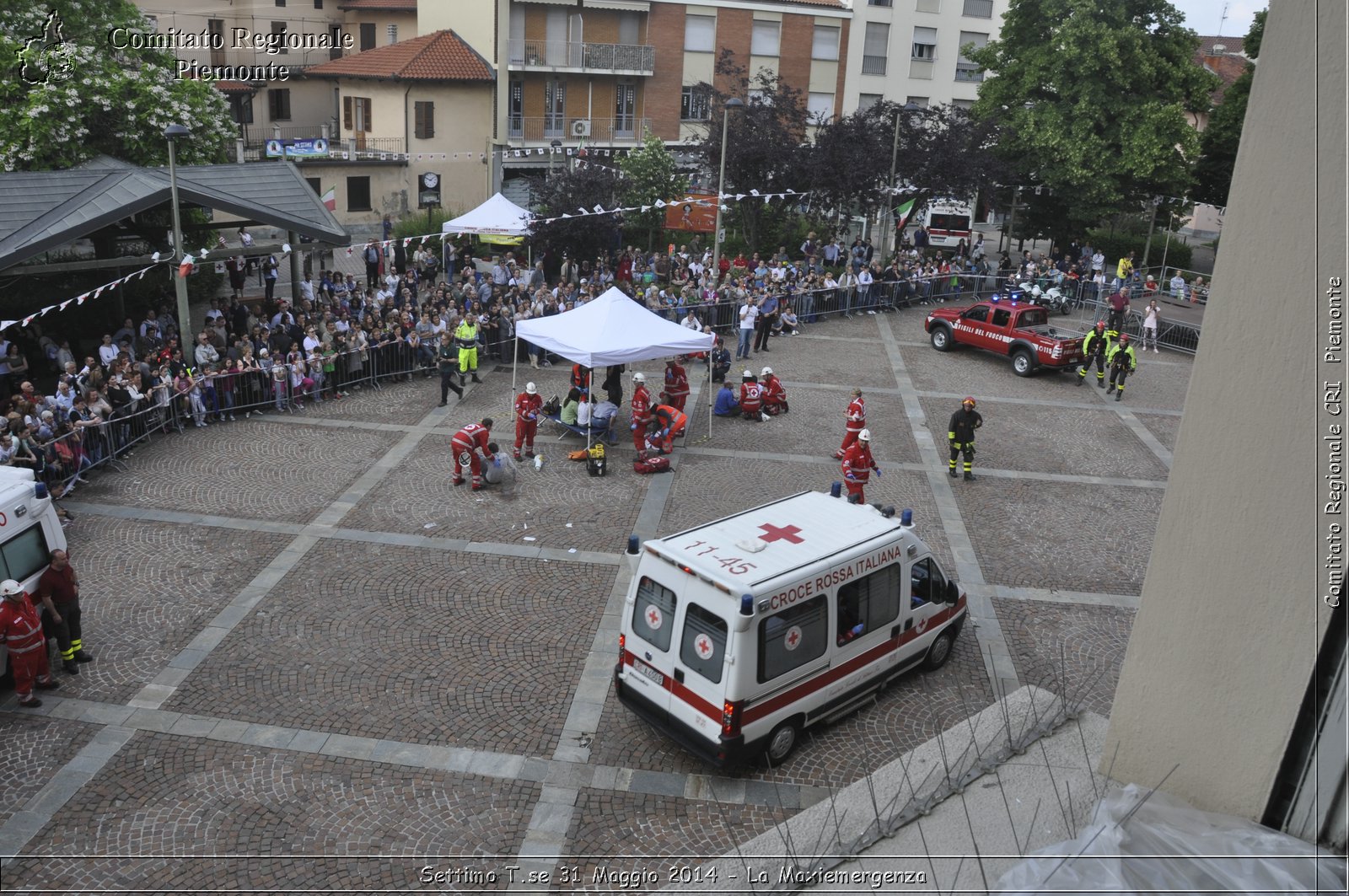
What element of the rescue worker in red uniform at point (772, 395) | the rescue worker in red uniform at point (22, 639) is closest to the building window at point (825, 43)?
the rescue worker in red uniform at point (772, 395)

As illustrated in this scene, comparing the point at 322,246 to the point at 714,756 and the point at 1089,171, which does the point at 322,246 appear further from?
the point at 1089,171

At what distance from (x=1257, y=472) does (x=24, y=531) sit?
10.6 m

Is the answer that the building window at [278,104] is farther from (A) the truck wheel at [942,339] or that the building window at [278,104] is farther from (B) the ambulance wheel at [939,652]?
(B) the ambulance wheel at [939,652]

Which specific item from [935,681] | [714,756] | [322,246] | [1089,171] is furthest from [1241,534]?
[1089,171]

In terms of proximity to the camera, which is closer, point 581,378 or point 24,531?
point 24,531

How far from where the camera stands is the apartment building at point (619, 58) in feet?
137

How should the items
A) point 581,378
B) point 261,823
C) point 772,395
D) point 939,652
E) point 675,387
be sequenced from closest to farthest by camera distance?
point 261,823, point 939,652, point 675,387, point 581,378, point 772,395

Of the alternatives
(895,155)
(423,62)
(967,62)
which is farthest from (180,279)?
(967,62)

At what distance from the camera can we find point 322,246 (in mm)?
24094

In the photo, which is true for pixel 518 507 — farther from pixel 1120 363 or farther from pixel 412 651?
pixel 1120 363

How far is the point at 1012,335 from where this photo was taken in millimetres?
24094

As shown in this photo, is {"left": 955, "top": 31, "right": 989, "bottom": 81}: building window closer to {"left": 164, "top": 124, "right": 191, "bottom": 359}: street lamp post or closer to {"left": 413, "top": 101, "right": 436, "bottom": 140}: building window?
{"left": 413, "top": 101, "right": 436, "bottom": 140}: building window

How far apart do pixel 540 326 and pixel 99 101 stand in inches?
569

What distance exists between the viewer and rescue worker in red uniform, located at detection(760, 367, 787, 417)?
19672 mm
